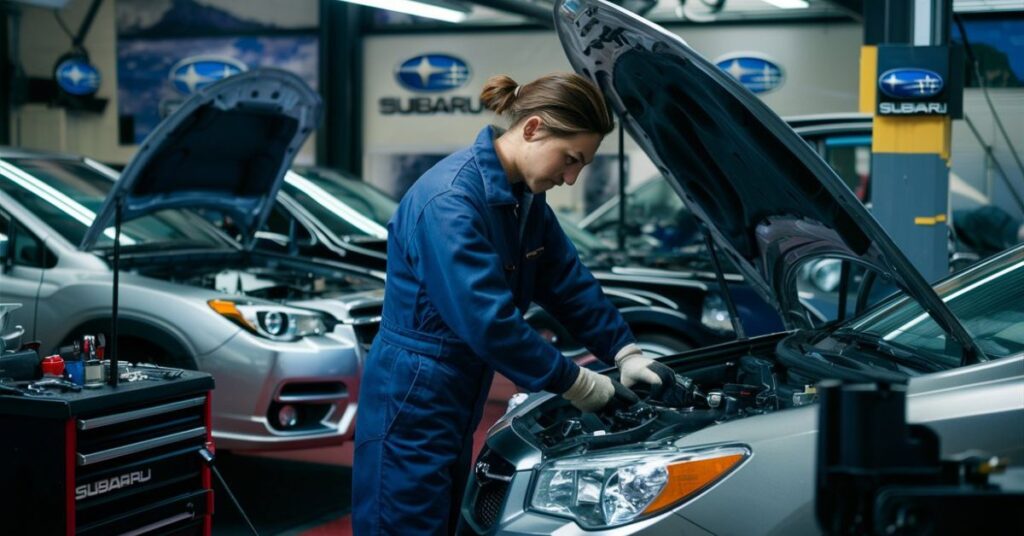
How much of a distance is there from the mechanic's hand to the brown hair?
664mm

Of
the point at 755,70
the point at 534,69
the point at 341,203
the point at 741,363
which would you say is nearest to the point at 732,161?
the point at 741,363

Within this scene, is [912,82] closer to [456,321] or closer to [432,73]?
[456,321]

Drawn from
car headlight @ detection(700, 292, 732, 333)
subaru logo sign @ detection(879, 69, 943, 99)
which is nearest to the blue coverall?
car headlight @ detection(700, 292, 732, 333)

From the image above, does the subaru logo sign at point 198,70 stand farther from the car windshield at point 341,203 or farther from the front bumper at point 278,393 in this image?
the front bumper at point 278,393

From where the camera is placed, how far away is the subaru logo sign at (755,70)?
518 inches

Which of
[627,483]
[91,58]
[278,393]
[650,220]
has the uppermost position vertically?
[91,58]

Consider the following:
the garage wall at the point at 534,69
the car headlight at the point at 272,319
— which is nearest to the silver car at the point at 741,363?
the car headlight at the point at 272,319

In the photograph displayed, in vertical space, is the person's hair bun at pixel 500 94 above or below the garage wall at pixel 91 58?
below

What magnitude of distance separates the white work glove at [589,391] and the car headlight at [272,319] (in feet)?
9.02

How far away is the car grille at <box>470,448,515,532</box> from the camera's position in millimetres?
3193

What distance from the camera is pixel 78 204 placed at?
6492 mm

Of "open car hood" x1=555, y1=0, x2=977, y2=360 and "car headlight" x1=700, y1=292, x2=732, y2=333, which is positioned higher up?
"open car hood" x1=555, y1=0, x2=977, y2=360

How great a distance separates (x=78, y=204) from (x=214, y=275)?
76 centimetres

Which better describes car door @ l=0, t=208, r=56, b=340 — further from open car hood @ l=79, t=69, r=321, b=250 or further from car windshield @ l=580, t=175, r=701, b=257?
car windshield @ l=580, t=175, r=701, b=257
